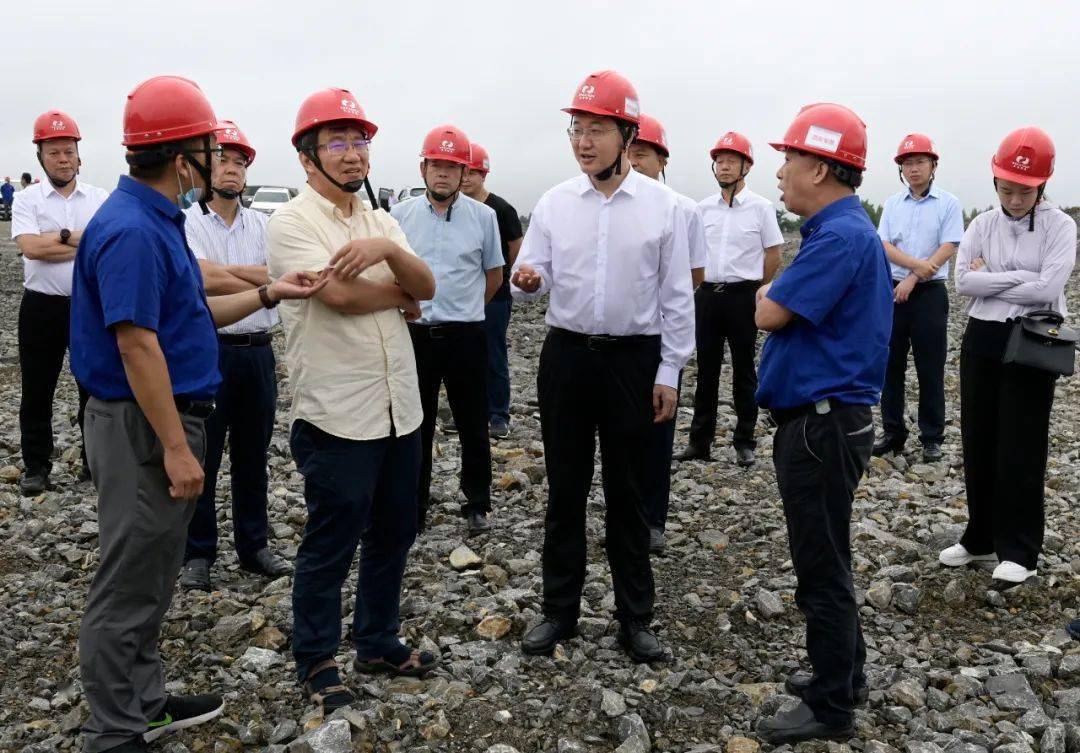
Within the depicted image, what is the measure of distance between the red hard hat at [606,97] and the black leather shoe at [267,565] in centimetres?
354

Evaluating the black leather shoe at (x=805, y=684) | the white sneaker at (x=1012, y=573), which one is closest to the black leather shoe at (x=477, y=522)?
the black leather shoe at (x=805, y=684)

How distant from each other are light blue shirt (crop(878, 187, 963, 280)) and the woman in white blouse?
7.71ft

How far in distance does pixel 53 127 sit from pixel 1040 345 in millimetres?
7495

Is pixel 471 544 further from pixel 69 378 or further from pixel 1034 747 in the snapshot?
pixel 69 378

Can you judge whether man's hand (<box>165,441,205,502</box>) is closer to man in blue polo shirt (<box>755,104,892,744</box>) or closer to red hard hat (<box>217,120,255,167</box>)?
man in blue polo shirt (<box>755,104,892,744</box>)

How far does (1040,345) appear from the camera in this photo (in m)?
5.86

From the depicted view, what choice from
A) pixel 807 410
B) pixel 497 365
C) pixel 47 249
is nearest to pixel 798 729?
pixel 807 410

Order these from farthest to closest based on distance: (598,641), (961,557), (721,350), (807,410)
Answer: (721,350), (961,557), (598,641), (807,410)

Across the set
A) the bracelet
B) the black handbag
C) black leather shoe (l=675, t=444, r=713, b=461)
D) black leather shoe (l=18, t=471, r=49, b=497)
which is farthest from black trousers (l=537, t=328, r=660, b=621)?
black leather shoe (l=18, t=471, r=49, b=497)

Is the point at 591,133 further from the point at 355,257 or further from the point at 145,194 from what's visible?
the point at 145,194

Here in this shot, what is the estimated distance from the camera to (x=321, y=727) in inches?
163

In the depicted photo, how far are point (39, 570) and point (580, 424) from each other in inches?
161

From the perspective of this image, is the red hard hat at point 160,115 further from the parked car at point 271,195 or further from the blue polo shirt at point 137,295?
the parked car at point 271,195

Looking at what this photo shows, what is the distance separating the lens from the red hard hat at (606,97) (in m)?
4.81
